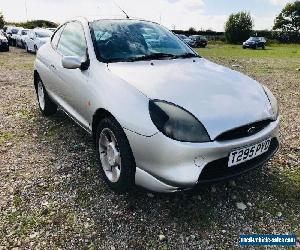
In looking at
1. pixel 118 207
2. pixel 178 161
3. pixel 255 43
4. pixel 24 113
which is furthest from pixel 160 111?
pixel 255 43

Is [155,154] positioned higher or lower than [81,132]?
higher

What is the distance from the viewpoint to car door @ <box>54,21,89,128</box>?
153 inches

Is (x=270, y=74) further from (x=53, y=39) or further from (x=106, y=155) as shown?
(x=106, y=155)

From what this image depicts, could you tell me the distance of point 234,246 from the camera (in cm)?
285

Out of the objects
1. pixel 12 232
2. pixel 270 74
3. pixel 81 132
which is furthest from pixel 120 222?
pixel 270 74

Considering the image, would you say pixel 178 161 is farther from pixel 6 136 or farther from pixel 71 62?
pixel 6 136

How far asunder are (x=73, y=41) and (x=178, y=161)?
2494 millimetres

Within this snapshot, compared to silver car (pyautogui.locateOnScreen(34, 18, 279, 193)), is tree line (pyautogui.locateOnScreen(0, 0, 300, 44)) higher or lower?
lower

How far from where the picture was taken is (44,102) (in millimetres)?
5785

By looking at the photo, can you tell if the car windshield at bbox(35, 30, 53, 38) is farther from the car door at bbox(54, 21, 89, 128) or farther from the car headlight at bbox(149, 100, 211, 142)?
the car headlight at bbox(149, 100, 211, 142)

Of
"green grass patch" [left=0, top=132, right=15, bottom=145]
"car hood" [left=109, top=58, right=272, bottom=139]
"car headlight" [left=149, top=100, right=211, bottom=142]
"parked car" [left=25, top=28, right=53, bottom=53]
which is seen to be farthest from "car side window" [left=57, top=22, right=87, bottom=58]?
"parked car" [left=25, top=28, right=53, bottom=53]

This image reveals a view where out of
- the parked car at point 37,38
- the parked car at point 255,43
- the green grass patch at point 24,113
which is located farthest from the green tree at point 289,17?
the green grass patch at point 24,113

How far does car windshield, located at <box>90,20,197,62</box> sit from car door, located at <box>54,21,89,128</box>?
22 centimetres

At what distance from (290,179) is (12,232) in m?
2.77
